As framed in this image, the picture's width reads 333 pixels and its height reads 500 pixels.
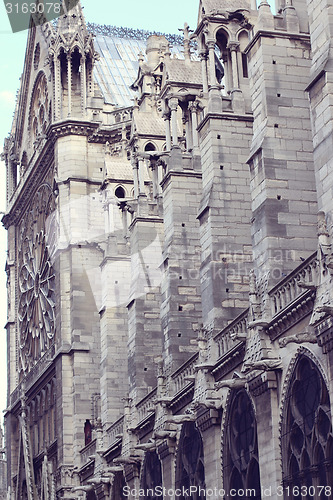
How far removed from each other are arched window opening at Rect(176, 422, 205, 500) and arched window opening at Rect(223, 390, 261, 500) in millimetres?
2442

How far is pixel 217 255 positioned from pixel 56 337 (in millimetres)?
20958

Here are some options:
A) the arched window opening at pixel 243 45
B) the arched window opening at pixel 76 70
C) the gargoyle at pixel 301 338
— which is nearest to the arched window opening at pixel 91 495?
the arched window opening at pixel 243 45

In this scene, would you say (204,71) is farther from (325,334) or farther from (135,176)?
(325,334)

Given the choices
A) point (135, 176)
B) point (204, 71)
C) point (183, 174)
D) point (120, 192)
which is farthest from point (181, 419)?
point (120, 192)

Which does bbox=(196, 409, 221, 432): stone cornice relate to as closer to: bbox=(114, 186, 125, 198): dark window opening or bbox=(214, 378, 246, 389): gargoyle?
bbox=(214, 378, 246, 389): gargoyle

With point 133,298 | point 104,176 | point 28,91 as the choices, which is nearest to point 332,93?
point 133,298

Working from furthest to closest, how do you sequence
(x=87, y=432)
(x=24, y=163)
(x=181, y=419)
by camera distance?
1. (x=24, y=163)
2. (x=87, y=432)
3. (x=181, y=419)

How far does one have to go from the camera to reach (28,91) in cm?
6675

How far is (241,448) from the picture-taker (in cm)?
3244

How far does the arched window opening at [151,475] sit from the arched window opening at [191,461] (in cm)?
260

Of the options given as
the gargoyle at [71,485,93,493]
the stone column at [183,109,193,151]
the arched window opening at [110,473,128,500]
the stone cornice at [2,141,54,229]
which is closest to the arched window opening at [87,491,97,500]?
the gargoyle at [71,485,93,493]

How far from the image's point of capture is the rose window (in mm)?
59281

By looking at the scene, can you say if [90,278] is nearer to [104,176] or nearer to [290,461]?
[104,176]

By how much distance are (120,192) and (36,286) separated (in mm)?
11317
